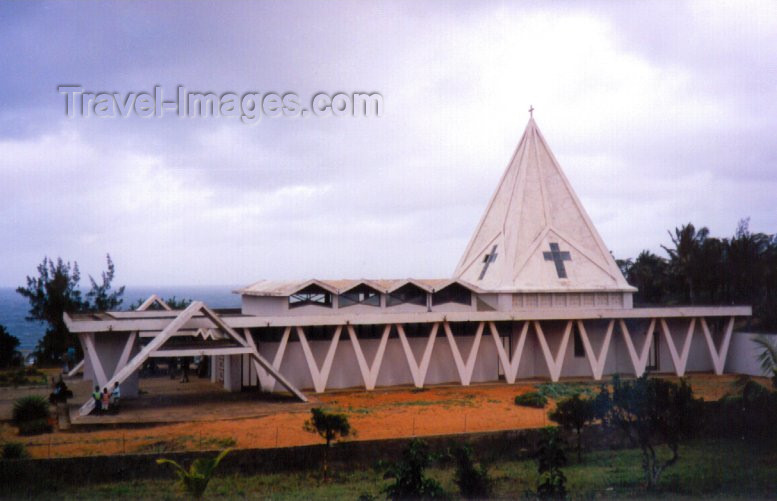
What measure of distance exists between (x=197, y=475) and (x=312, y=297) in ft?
49.9

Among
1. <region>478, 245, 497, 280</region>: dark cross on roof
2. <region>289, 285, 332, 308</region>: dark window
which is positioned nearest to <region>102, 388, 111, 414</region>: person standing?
<region>289, 285, 332, 308</region>: dark window

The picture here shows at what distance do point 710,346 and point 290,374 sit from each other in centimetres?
2072

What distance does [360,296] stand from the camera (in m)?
29.5

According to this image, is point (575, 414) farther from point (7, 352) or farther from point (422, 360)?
point (7, 352)

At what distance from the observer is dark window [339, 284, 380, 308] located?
95.3 ft

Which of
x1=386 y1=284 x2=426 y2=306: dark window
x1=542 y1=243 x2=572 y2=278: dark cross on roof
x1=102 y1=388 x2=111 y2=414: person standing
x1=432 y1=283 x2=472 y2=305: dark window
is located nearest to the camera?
x1=102 y1=388 x2=111 y2=414: person standing

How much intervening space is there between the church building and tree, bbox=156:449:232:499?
8395 mm

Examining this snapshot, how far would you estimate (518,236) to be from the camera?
1335 inches

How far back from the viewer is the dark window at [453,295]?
3098 cm

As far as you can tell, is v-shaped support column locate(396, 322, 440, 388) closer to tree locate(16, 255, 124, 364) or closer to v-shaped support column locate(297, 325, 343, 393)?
v-shaped support column locate(297, 325, 343, 393)

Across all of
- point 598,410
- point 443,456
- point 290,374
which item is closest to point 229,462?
point 443,456

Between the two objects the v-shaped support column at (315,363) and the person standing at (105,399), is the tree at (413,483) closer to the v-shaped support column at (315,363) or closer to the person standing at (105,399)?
the person standing at (105,399)

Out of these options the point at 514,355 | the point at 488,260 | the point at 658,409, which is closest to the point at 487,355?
the point at 514,355

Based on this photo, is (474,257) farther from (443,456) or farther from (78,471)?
(78,471)
